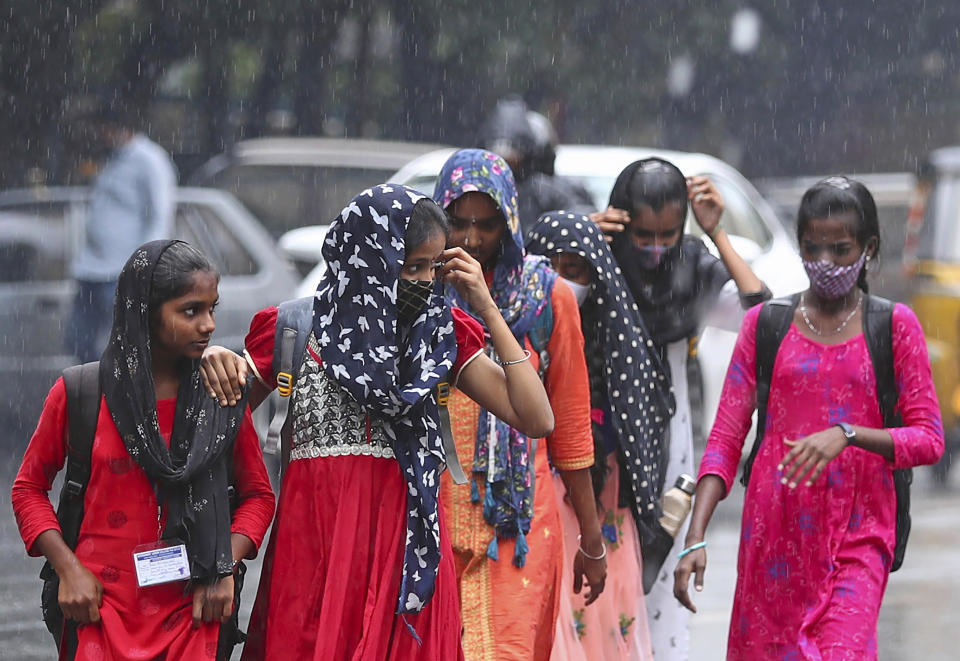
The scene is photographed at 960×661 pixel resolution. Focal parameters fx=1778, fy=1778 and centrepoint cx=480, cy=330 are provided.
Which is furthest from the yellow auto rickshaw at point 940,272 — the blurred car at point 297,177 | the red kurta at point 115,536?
the red kurta at point 115,536

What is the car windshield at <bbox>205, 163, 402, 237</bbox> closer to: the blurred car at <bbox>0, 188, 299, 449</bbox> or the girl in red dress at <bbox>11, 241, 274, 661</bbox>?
the blurred car at <bbox>0, 188, 299, 449</bbox>

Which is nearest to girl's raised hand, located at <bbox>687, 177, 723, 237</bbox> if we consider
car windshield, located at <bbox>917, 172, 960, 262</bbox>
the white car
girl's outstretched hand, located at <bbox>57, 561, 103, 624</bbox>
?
girl's outstretched hand, located at <bbox>57, 561, 103, 624</bbox>

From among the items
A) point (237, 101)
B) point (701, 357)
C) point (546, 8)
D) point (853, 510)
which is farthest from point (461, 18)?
point (853, 510)

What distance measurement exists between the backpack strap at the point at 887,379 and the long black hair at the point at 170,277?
1.79 meters

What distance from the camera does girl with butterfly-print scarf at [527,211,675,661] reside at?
5.29 meters

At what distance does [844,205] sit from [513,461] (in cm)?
112

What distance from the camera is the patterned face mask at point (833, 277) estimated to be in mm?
4707

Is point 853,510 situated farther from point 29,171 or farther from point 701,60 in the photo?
point 701,60

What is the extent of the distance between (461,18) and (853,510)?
18.0 metres

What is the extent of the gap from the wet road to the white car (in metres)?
0.87

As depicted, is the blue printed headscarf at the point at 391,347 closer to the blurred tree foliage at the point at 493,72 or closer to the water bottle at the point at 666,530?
the water bottle at the point at 666,530

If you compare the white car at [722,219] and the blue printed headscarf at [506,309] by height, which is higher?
the white car at [722,219]

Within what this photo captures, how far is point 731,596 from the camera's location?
807 centimetres

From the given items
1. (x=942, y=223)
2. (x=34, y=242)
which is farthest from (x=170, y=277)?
(x=942, y=223)
